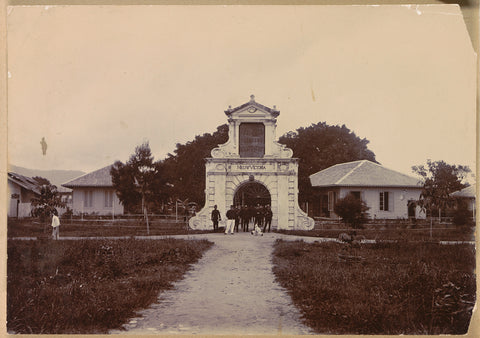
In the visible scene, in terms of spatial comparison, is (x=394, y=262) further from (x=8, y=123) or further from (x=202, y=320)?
(x=8, y=123)

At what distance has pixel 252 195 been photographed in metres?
9.84

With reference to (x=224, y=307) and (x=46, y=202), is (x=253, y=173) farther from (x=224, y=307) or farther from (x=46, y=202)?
(x=46, y=202)

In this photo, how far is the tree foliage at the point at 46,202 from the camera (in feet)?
25.0

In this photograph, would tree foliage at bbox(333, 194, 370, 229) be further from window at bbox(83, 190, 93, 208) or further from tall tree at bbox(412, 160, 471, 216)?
window at bbox(83, 190, 93, 208)

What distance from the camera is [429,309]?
6250 mm

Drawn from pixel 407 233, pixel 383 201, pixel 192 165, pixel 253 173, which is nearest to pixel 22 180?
pixel 192 165

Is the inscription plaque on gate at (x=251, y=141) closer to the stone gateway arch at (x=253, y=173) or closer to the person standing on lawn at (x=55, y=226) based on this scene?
the stone gateway arch at (x=253, y=173)

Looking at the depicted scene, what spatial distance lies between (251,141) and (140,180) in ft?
8.57

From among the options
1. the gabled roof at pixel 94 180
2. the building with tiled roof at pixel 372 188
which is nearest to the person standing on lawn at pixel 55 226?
the gabled roof at pixel 94 180

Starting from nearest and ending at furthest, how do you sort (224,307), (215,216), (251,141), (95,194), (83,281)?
(224,307) → (83,281) → (95,194) → (215,216) → (251,141)

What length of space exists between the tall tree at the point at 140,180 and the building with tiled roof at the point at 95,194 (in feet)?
0.43

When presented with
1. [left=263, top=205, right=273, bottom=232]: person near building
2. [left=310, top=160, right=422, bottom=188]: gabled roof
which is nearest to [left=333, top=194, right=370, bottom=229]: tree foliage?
[left=310, top=160, right=422, bottom=188]: gabled roof

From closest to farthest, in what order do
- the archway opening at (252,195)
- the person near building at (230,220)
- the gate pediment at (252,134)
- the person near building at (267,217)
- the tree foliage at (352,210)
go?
the gate pediment at (252,134), the tree foliage at (352,210), the person near building at (230,220), the person near building at (267,217), the archway opening at (252,195)

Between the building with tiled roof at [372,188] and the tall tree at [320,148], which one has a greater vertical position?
the tall tree at [320,148]
